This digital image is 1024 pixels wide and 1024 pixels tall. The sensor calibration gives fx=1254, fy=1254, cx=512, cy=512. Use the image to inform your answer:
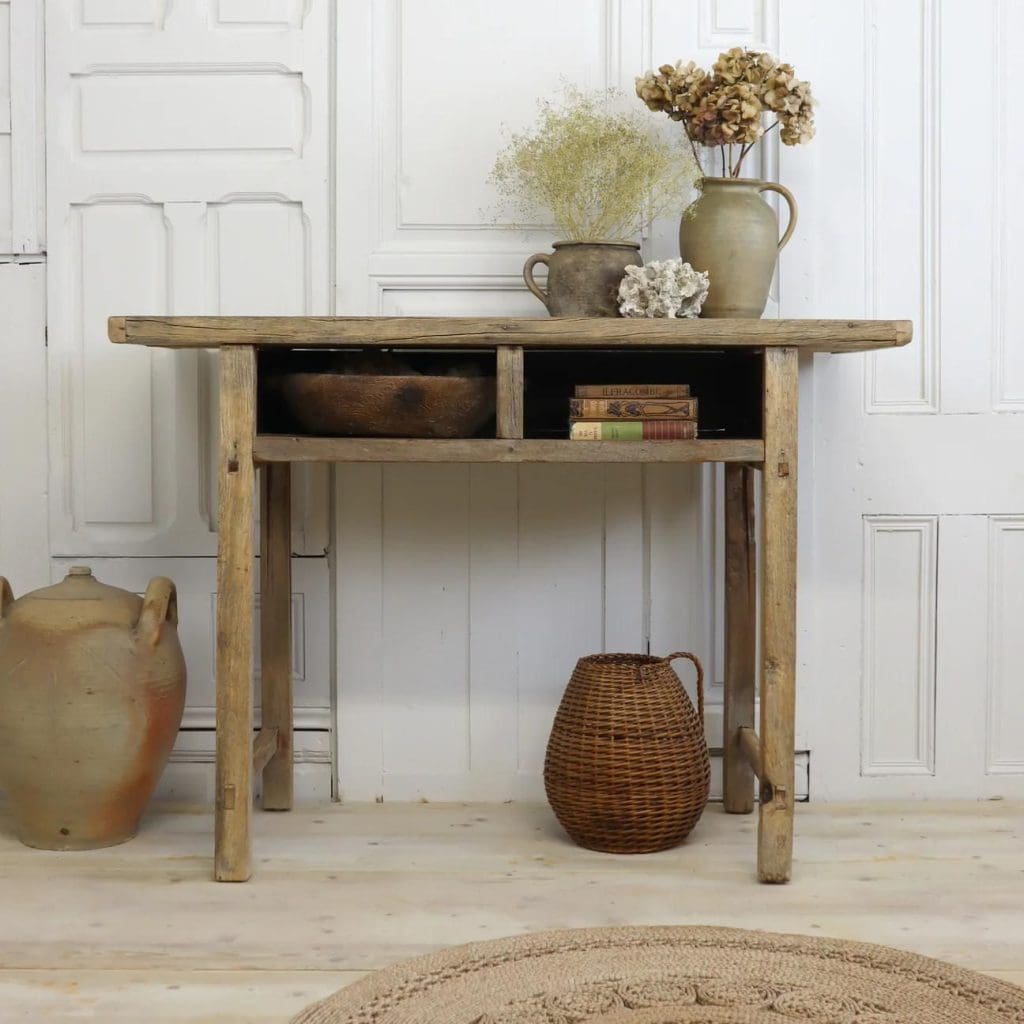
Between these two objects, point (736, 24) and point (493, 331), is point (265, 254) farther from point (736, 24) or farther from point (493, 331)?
point (736, 24)

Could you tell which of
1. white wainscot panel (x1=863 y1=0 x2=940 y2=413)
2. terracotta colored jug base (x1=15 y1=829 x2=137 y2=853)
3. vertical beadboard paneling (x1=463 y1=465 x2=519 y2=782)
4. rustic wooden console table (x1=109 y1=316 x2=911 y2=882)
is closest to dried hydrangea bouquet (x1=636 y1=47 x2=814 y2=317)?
rustic wooden console table (x1=109 y1=316 x2=911 y2=882)

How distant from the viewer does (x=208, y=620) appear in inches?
112

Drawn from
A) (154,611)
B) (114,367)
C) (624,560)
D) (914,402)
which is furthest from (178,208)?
(914,402)

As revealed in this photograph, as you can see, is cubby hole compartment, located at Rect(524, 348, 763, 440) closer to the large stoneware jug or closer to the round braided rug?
the large stoneware jug

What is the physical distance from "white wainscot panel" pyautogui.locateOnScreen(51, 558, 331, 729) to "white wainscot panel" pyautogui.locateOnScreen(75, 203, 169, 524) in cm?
12

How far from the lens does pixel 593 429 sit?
7.48ft

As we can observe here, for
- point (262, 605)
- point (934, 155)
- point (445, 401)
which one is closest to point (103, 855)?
point (262, 605)

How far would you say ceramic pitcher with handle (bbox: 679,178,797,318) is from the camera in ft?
8.16

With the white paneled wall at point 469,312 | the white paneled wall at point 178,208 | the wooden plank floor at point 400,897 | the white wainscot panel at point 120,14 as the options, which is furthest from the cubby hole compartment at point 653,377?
the white wainscot panel at point 120,14

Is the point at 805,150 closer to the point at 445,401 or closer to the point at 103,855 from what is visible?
the point at 445,401

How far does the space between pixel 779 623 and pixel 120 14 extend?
1949 millimetres

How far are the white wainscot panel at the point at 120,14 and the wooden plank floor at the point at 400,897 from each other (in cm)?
175

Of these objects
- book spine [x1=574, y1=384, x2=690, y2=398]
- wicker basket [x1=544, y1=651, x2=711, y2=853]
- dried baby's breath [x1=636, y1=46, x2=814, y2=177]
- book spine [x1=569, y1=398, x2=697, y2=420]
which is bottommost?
wicker basket [x1=544, y1=651, x2=711, y2=853]

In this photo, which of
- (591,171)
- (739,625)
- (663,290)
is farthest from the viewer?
(739,625)
